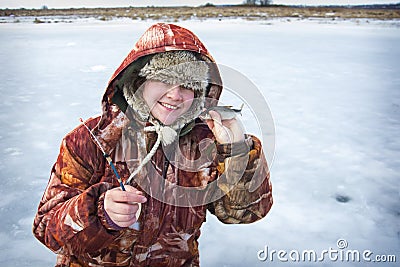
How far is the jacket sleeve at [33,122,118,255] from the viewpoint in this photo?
3.34 feet

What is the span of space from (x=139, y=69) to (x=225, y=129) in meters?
0.34

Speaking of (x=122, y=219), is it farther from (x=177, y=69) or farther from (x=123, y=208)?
(x=177, y=69)

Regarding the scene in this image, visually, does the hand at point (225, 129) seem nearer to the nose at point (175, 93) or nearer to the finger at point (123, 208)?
the nose at point (175, 93)

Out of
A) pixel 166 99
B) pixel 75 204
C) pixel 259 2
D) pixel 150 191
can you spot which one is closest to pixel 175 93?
pixel 166 99

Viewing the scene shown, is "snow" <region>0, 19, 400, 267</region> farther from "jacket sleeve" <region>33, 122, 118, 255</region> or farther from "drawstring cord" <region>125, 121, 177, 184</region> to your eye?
"jacket sleeve" <region>33, 122, 118, 255</region>

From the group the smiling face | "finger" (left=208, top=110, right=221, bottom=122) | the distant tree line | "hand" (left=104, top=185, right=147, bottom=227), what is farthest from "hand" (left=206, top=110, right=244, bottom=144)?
Result: the distant tree line

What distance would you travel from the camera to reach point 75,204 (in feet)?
3.38

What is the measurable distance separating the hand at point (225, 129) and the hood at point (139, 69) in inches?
5.4

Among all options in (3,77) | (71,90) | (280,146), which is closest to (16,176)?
(280,146)

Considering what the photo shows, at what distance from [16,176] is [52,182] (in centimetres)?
142

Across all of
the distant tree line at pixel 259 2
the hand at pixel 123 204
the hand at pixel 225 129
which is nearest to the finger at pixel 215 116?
the hand at pixel 225 129

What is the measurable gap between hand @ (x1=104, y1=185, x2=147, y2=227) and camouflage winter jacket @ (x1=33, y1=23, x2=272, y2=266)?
0.19 feet

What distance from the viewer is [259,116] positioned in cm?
101

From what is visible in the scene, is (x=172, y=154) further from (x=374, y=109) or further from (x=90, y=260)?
(x=374, y=109)
